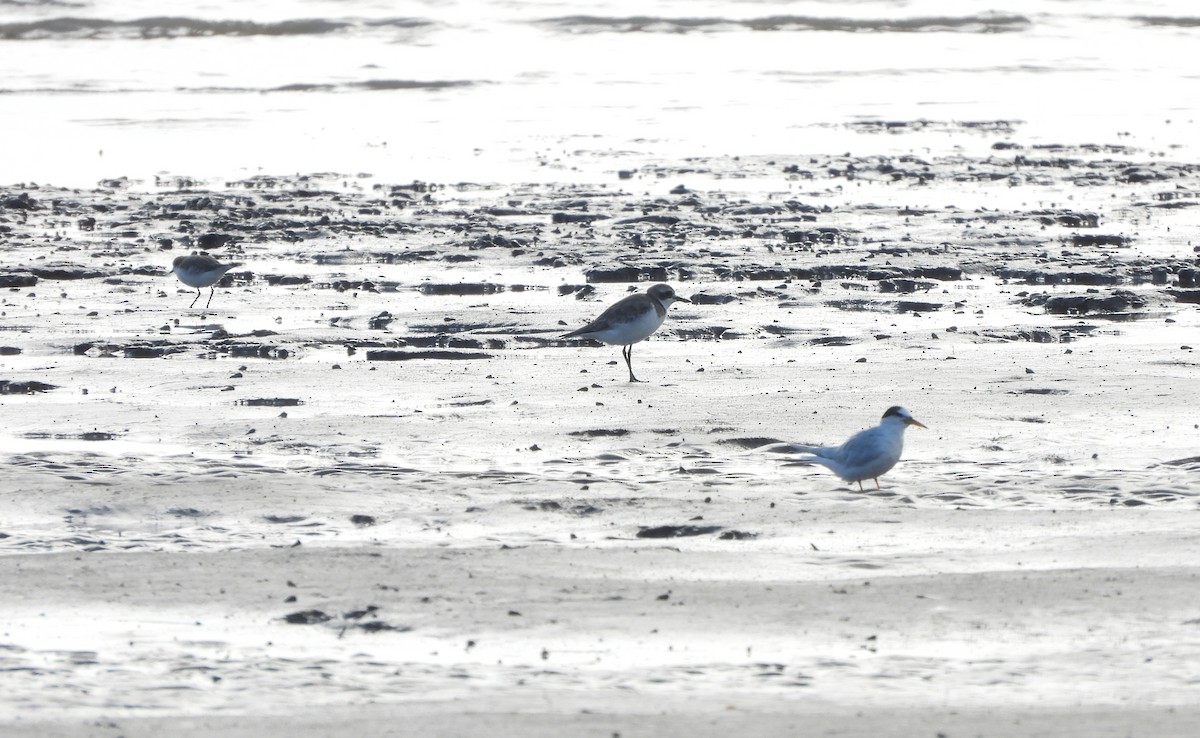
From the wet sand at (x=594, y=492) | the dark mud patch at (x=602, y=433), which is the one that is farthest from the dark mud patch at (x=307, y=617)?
the dark mud patch at (x=602, y=433)

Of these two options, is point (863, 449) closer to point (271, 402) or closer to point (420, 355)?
point (271, 402)

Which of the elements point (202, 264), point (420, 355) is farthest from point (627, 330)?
point (202, 264)

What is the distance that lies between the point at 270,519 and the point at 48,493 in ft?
2.88

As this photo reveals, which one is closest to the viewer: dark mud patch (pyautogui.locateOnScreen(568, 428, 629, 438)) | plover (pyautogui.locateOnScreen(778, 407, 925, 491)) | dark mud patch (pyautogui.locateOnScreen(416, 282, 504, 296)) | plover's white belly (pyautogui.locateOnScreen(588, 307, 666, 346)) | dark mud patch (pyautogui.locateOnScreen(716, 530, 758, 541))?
dark mud patch (pyautogui.locateOnScreen(716, 530, 758, 541))

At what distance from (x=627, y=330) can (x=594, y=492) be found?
2.93m

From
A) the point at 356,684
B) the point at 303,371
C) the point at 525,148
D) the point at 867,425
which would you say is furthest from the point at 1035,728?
the point at 525,148

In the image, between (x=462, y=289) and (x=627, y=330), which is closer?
(x=627, y=330)

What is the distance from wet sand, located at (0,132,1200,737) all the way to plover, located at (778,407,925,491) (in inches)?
4.0

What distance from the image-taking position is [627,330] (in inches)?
353

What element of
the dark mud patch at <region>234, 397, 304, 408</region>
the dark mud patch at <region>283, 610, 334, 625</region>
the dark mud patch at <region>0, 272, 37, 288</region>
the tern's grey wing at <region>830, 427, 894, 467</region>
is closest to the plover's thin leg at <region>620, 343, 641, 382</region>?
the dark mud patch at <region>234, 397, 304, 408</region>

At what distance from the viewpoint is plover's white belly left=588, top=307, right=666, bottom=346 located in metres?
8.97

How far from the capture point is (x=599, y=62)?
93.1ft

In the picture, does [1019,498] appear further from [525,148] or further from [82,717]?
[525,148]

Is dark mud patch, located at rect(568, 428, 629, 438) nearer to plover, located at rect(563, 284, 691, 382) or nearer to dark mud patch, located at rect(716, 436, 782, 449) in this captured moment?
dark mud patch, located at rect(716, 436, 782, 449)
